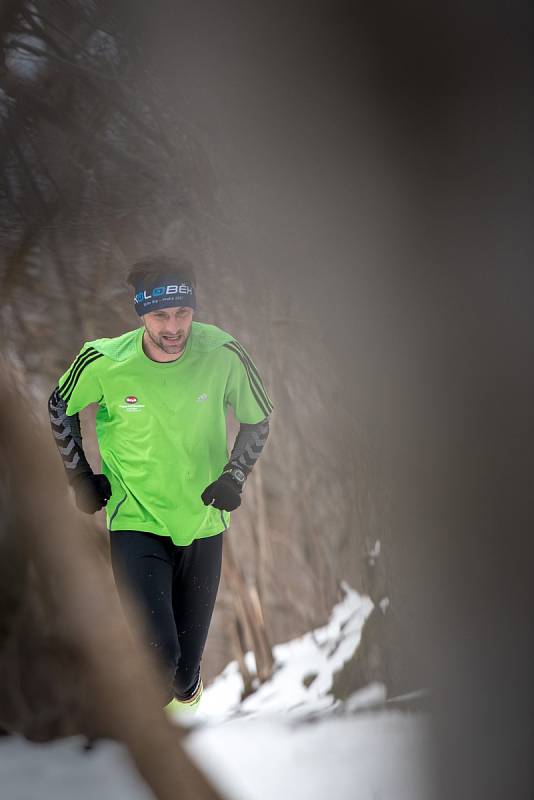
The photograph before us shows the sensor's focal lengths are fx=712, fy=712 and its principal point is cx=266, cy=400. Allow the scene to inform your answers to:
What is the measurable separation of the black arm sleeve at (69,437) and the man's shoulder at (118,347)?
6 cm

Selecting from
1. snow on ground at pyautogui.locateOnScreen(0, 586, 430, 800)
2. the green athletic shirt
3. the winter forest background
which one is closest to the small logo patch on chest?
the green athletic shirt

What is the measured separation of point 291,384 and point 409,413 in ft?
0.69

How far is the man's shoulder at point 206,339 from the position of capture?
0.65 m

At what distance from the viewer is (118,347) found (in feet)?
2.14

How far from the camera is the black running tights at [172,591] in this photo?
2.20ft

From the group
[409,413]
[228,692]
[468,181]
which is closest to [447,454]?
[409,413]

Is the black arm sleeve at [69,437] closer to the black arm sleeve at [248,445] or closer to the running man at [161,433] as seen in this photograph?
the running man at [161,433]

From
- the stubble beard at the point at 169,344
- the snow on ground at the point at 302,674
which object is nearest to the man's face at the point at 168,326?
the stubble beard at the point at 169,344

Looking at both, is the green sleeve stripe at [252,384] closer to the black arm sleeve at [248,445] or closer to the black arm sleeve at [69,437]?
the black arm sleeve at [248,445]

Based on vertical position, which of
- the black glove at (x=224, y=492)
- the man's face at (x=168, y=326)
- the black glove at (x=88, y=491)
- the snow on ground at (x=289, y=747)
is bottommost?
the snow on ground at (x=289, y=747)

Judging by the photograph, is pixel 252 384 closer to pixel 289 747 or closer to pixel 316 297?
pixel 316 297

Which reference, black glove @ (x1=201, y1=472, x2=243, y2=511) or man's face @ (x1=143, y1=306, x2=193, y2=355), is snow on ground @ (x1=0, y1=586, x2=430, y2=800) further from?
man's face @ (x1=143, y1=306, x2=193, y2=355)

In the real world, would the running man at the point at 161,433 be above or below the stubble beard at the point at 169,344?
below

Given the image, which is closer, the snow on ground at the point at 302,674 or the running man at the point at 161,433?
the running man at the point at 161,433
